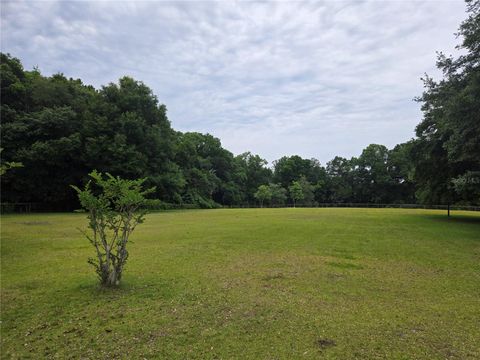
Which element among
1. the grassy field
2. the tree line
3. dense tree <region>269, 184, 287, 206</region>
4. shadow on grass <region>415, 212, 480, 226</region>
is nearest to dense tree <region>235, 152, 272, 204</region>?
dense tree <region>269, 184, 287, 206</region>

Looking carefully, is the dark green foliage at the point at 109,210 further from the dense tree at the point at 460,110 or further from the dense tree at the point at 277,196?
the dense tree at the point at 277,196

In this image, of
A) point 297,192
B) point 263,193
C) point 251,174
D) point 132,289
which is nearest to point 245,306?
point 132,289

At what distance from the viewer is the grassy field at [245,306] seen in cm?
416

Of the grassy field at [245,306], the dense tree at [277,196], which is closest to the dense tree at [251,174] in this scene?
the dense tree at [277,196]

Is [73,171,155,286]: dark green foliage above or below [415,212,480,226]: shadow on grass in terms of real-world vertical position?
above

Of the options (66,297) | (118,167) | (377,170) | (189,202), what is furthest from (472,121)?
(377,170)

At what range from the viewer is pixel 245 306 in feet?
18.6

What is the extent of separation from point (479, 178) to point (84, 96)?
41007 mm

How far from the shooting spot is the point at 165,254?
1051 cm

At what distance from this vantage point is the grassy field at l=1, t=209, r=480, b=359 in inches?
164

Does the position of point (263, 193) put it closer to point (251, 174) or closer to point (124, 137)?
point (251, 174)

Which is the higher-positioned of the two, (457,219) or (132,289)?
(132,289)

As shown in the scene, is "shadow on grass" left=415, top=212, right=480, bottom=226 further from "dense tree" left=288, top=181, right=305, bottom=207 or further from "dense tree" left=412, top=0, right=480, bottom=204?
"dense tree" left=288, top=181, right=305, bottom=207

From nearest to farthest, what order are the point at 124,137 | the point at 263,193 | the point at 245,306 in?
1. the point at 245,306
2. the point at 124,137
3. the point at 263,193
